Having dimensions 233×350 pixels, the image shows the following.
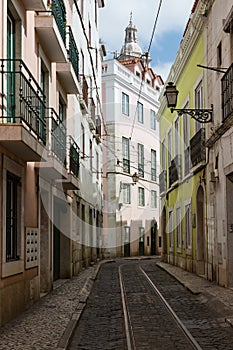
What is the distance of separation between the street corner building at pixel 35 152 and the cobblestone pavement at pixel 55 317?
30cm

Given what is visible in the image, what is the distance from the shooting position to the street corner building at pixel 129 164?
40938 millimetres

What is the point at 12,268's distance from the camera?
10.6m

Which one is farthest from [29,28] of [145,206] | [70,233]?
[145,206]

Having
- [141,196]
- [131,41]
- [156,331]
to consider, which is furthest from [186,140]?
[131,41]

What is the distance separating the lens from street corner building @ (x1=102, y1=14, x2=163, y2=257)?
40938mm

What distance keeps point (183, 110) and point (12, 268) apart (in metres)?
7.22

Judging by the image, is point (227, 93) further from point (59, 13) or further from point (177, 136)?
point (177, 136)

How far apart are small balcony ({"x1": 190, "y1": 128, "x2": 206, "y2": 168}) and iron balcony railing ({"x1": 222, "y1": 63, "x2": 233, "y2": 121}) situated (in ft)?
9.78

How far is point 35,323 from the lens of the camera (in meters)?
10.2

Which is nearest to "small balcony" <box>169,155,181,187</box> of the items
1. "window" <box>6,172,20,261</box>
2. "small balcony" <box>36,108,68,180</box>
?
"small balcony" <box>36,108,68,180</box>

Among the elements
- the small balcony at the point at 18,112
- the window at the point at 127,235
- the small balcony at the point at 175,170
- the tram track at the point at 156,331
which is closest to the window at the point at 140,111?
the window at the point at 127,235

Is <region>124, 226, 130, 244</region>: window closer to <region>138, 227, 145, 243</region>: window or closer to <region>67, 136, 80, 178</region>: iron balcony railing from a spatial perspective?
<region>138, 227, 145, 243</region>: window

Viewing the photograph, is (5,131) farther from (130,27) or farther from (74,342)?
(130,27)

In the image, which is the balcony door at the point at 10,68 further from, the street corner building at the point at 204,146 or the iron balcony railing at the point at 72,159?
the iron balcony railing at the point at 72,159
